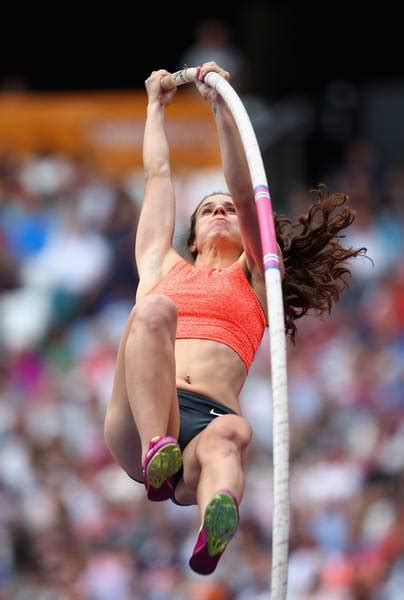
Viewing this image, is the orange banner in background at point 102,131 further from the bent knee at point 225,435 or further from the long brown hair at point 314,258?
the bent knee at point 225,435

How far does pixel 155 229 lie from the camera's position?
7930 millimetres

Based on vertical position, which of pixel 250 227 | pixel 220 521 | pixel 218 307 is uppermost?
pixel 250 227

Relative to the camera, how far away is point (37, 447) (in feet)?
43.0

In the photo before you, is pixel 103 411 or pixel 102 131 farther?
pixel 102 131

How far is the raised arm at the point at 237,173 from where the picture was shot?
7508 millimetres

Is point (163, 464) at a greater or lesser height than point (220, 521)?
greater

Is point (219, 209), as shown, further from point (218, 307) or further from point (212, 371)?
point (212, 371)

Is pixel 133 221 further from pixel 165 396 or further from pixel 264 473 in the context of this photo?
pixel 165 396

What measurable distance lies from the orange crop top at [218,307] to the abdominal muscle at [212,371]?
1.5 inches

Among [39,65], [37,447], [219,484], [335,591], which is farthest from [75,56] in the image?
[219,484]

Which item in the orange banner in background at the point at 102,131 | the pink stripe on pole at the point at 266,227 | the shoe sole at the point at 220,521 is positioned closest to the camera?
the shoe sole at the point at 220,521

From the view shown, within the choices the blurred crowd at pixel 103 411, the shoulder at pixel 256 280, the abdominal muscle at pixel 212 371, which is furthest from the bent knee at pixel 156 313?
the blurred crowd at pixel 103 411

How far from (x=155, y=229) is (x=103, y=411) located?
5.35 meters

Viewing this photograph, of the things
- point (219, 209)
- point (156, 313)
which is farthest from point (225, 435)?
point (219, 209)
